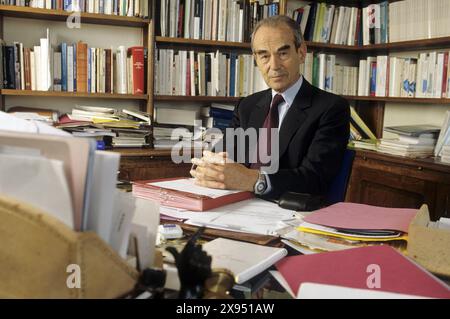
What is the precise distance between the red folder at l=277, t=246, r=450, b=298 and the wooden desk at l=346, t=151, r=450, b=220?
175 centimetres

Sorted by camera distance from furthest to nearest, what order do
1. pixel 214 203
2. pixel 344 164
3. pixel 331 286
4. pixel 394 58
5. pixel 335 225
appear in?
1. pixel 394 58
2. pixel 344 164
3. pixel 214 203
4. pixel 335 225
5. pixel 331 286

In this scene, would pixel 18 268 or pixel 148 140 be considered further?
pixel 148 140

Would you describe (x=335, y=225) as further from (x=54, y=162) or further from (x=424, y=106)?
(x=424, y=106)

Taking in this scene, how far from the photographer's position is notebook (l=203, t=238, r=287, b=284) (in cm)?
79

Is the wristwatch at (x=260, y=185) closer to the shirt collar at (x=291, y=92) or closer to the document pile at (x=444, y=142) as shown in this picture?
the shirt collar at (x=291, y=92)

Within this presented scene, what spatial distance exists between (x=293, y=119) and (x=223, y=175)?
0.61m

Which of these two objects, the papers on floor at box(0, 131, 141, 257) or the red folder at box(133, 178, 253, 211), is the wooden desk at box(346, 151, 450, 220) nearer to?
the red folder at box(133, 178, 253, 211)

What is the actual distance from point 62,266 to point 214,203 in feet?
2.32

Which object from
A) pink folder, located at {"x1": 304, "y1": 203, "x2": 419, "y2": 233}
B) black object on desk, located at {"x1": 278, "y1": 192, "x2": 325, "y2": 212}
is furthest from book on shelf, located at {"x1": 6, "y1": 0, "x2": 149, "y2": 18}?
pink folder, located at {"x1": 304, "y1": 203, "x2": 419, "y2": 233}

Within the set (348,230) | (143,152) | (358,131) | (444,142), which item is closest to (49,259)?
(348,230)

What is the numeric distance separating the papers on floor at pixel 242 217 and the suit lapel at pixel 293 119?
56cm

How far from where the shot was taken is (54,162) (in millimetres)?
558

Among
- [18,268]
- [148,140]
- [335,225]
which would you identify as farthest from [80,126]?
[18,268]

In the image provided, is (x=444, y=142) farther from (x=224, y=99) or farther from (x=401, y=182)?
(x=224, y=99)
